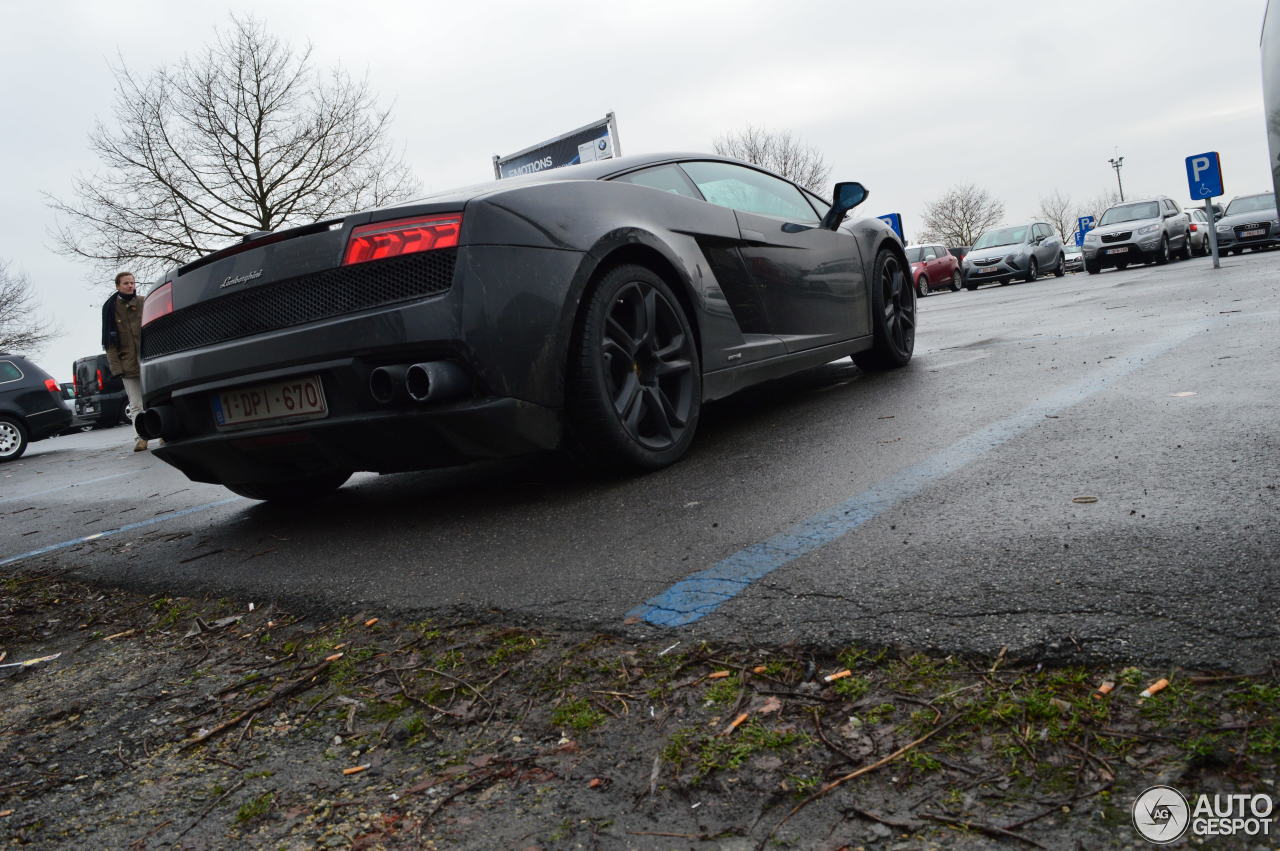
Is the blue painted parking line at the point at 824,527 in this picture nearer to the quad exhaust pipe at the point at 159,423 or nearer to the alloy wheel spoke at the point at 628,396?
the alloy wheel spoke at the point at 628,396

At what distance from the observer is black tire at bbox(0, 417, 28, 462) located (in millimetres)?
14719

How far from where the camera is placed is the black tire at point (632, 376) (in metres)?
3.73

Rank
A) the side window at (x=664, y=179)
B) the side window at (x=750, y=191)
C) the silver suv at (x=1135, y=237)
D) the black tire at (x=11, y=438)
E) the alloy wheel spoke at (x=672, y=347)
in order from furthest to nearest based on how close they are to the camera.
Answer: the silver suv at (x=1135, y=237) < the black tire at (x=11, y=438) < the side window at (x=750, y=191) < the side window at (x=664, y=179) < the alloy wheel spoke at (x=672, y=347)

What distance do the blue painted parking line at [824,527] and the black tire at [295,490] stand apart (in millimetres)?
2512

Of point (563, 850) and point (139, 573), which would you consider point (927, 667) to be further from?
point (139, 573)

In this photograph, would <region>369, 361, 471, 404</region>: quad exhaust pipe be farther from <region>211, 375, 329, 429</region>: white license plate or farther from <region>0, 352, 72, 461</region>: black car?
<region>0, 352, 72, 461</region>: black car

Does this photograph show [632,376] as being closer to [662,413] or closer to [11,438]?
[662,413]

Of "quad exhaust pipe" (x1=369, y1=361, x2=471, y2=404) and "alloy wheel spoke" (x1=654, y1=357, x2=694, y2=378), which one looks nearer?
"quad exhaust pipe" (x1=369, y1=361, x2=471, y2=404)

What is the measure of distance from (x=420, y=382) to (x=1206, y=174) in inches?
735

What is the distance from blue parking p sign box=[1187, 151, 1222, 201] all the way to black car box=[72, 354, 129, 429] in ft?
71.3

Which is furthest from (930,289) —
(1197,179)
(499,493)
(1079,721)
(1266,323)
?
(1079,721)

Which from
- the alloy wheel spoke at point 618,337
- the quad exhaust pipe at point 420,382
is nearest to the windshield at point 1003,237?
the alloy wheel spoke at point 618,337

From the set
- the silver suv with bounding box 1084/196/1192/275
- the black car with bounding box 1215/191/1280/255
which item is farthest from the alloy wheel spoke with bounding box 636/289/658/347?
the black car with bounding box 1215/191/1280/255

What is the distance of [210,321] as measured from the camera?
12.9 feet
